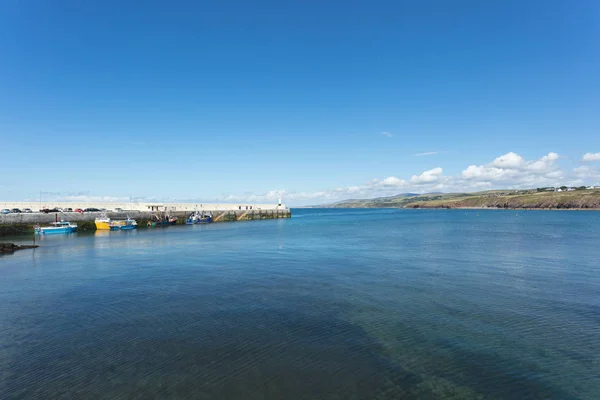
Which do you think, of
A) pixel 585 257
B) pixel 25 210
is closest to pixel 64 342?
pixel 585 257

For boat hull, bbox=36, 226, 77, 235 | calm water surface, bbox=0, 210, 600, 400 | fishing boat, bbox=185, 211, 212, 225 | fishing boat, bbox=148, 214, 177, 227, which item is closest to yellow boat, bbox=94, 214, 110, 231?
boat hull, bbox=36, 226, 77, 235

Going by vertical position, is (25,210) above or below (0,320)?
above

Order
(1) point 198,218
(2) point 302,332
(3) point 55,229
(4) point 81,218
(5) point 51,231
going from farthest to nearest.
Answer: (1) point 198,218
(4) point 81,218
(3) point 55,229
(5) point 51,231
(2) point 302,332

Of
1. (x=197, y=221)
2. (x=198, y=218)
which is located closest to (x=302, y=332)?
(x=197, y=221)

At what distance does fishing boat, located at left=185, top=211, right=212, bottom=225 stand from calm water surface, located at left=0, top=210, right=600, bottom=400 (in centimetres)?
6691

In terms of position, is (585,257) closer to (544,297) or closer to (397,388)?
(544,297)

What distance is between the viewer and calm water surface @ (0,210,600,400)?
1045 centimetres

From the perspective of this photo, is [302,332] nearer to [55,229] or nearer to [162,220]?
[55,229]

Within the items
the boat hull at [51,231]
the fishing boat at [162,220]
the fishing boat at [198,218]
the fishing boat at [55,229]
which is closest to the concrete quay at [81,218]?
the fishing boat at [162,220]

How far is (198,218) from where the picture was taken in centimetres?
9725

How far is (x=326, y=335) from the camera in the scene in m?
14.3

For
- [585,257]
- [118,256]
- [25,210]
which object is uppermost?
[25,210]

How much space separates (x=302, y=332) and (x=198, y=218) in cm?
8799

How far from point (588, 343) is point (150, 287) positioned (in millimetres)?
24342
